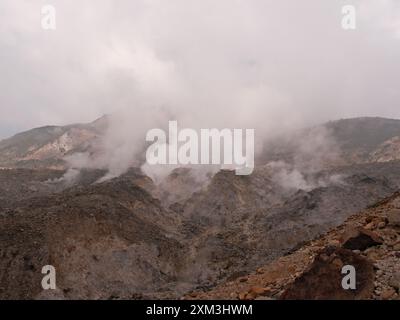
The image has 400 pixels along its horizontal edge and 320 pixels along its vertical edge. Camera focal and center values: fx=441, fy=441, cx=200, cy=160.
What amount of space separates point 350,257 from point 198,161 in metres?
73.2

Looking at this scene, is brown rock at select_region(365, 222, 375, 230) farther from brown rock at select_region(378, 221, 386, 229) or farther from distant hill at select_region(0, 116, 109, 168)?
distant hill at select_region(0, 116, 109, 168)

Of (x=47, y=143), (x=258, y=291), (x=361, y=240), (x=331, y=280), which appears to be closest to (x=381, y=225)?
(x=361, y=240)

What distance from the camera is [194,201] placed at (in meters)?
69.3

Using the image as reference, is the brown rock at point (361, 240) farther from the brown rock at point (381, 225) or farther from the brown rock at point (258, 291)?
the brown rock at point (258, 291)

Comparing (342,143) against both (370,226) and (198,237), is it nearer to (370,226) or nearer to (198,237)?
(198,237)

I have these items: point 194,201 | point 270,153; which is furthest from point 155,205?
point 270,153

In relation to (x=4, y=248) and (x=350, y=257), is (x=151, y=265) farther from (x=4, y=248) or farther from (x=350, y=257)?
(x=350, y=257)

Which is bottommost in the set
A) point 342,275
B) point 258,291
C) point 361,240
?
point 258,291

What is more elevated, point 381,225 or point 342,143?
point 342,143

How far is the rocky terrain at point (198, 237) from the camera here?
12.7m

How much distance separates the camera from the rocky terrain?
41.7 feet

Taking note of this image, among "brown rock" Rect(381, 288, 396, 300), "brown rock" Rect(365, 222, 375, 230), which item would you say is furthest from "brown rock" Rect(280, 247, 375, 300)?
"brown rock" Rect(365, 222, 375, 230)

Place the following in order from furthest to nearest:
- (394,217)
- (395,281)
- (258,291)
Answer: (394,217), (258,291), (395,281)

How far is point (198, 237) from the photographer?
164 ft
